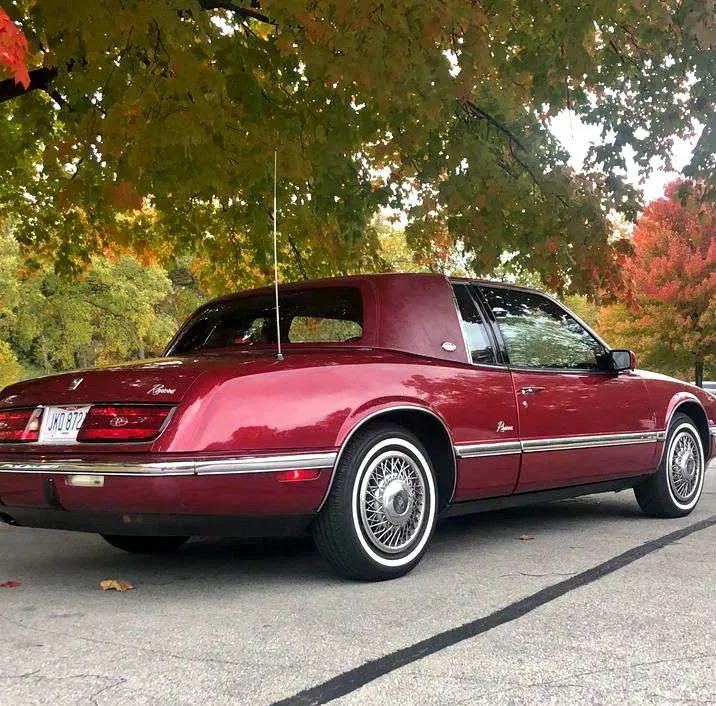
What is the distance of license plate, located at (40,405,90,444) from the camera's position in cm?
432

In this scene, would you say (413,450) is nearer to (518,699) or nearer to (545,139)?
(518,699)

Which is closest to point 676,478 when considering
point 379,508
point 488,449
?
point 488,449

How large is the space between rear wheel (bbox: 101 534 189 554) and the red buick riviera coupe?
23mm

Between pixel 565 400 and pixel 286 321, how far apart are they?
5.89 ft

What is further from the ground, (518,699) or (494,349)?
(494,349)

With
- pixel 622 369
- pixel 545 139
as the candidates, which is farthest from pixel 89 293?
pixel 622 369

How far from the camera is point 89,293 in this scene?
101ft

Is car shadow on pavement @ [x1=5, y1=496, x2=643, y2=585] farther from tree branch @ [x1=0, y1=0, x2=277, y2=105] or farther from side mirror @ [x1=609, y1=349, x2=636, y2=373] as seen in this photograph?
tree branch @ [x1=0, y1=0, x2=277, y2=105]

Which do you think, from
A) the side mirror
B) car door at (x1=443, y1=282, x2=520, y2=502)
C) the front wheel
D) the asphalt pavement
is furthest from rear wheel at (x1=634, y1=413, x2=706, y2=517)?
the front wheel

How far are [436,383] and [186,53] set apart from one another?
3.45 meters

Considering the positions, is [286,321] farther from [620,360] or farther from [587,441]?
[620,360]

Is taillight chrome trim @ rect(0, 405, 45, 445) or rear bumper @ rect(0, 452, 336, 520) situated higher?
taillight chrome trim @ rect(0, 405, 45, 445)

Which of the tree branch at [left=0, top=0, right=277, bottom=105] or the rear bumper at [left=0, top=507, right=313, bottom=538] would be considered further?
the tree branch at [left=0, top=0, right=277, bottom=105]

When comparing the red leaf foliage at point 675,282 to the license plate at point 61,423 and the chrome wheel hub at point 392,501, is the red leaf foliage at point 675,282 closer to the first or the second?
the chrome wheel hub at point 392,501
